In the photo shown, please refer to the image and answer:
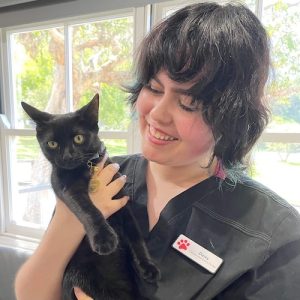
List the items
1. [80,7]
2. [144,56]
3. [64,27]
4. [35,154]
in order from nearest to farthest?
[144,56] < [80,7] < [64,27] < [35,154]

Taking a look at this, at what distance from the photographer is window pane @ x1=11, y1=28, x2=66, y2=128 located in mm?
1665

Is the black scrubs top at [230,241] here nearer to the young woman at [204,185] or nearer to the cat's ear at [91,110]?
the young woman at [204,185]

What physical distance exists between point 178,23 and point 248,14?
0.48 feet

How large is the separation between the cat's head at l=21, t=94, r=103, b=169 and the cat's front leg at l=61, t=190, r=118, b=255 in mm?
94

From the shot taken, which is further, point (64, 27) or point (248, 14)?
point (64, 27)

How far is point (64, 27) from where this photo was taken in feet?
5.21

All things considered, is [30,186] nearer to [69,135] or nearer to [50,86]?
[50,86]

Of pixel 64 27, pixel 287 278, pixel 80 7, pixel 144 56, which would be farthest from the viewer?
pixel 64 27

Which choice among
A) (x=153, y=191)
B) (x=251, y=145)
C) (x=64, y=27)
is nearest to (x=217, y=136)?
(x=251, y=145)

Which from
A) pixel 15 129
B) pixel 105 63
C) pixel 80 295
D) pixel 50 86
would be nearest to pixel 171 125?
pixel 80 295

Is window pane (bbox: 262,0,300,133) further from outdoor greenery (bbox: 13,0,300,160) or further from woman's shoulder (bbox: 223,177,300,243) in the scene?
woman's shoulder (bbox: 223,177,300,243)

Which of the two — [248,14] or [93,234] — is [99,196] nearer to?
[93,234]

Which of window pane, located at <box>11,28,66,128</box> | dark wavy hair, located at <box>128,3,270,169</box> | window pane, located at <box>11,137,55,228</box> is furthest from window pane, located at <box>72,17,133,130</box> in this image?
dark wavy hair, located at <box>128,3,270,169</box>

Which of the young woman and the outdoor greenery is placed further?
the outdoor greenery
